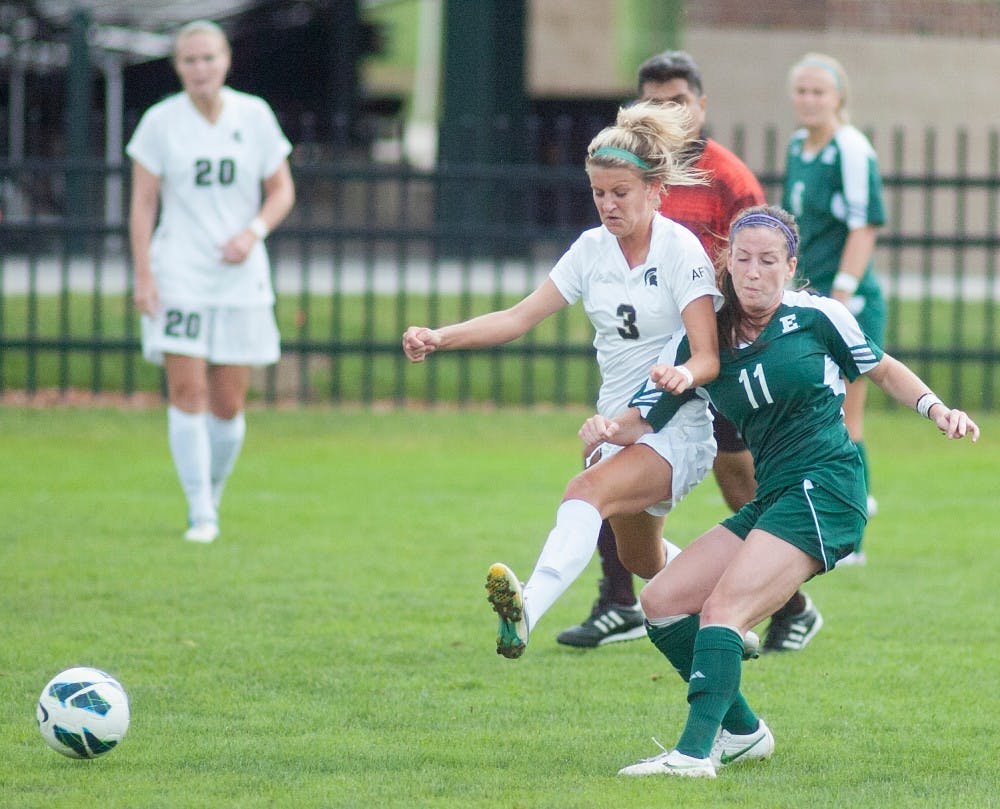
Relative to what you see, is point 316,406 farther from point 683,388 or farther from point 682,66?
point 683,388

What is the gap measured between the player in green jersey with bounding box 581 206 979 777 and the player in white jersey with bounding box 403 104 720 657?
0.18 meters

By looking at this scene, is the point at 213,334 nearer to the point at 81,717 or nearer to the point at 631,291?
the point at 631,291

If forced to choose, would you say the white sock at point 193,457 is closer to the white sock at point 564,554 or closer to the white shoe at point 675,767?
the white sock at point 564,554

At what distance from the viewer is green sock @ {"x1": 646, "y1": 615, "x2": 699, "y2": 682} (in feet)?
15.5

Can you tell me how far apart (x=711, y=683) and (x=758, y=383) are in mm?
841

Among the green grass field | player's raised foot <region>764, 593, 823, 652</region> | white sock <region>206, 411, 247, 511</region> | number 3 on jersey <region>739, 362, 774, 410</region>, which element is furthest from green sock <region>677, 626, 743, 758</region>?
white sock <region>206, 411, 247, 511</region>

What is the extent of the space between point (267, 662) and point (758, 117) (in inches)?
747

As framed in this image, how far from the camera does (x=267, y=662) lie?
585 cm

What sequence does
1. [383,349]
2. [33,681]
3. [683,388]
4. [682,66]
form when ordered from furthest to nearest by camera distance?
[383,349]
[682,66]
[33,681]
[683,388]

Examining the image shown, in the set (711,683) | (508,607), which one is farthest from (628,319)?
(711,683)

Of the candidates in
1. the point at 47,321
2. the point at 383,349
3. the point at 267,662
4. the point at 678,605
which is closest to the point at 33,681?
the point at 267,662

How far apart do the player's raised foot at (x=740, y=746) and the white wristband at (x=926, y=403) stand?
3.19 ft

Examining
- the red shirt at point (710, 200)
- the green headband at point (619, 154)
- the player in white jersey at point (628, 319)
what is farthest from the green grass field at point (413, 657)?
the green headband at point (619, 154)

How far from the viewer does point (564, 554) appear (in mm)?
A: 4723
